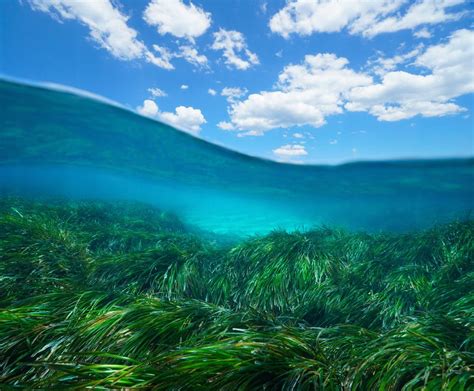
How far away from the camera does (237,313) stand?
2.96m

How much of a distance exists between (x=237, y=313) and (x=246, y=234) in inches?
465

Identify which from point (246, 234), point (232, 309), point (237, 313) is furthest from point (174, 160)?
point (237, 313)

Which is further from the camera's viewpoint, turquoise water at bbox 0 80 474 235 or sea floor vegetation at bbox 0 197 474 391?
turquoise water at bbox 0 80 474 235

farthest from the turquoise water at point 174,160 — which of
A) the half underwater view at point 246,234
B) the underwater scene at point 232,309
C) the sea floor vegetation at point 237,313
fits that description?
the sea floor vegetation at point 237,313

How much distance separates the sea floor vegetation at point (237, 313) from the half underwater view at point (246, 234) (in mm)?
20

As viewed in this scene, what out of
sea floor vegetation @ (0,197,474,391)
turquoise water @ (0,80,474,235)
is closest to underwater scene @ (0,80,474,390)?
sea floor vegetation @ (0,197,474,391)

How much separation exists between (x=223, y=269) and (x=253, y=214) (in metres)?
70.2

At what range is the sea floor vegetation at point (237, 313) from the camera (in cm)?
183

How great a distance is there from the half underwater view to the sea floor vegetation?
20 millimetres

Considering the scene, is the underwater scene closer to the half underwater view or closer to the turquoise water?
the half underwater view

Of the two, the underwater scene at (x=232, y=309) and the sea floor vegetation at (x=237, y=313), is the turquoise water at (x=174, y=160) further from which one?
the sea floor vegetation at (x=237, y=313)

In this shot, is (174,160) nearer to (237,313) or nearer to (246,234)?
(246,234)

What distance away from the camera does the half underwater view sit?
6.87 feet

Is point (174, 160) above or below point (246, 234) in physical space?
above
